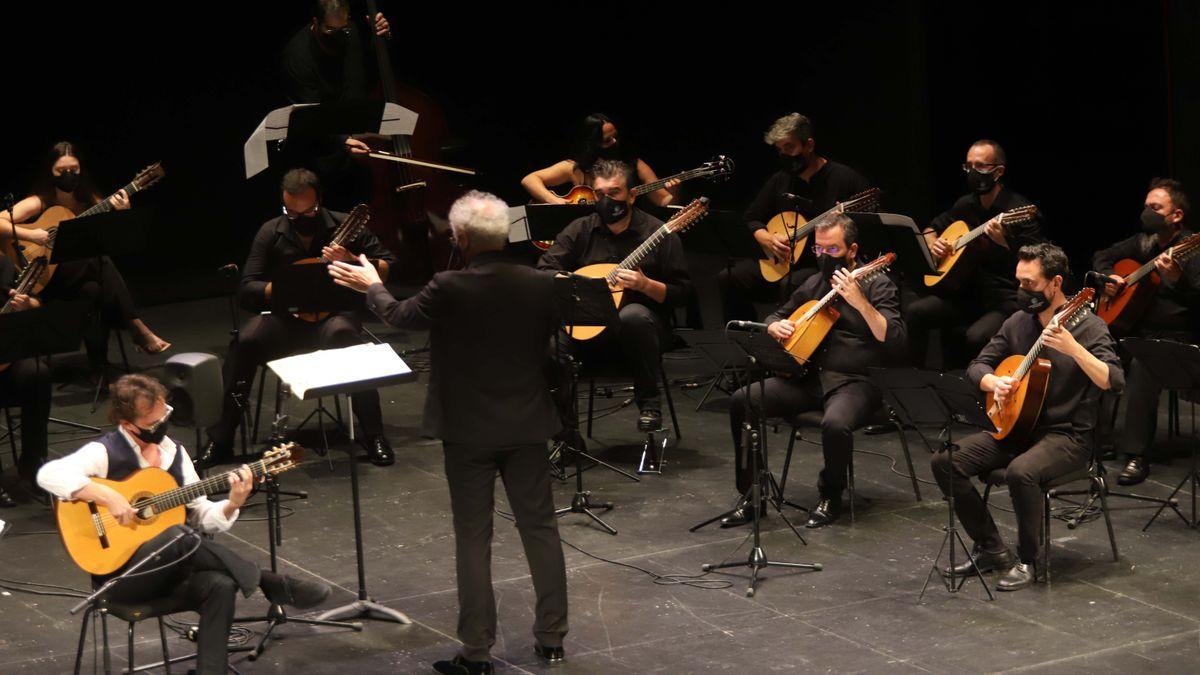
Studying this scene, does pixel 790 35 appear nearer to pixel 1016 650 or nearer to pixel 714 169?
pixel 714 169

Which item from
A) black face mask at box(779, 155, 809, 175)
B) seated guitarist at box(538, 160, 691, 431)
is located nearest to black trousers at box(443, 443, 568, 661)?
seated guitarist at box(538, 160, 691, 431)

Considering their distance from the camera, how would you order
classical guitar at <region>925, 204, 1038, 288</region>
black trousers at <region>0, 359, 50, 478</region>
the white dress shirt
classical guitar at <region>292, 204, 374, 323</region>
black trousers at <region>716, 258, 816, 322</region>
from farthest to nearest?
1. black trousers at <region>716, 258, 816, 322</region>
2. classical guitar at <region>925, 204, 1038, 288</region>
3. classical guitar at <region>292, 204, 374, 323</region>
4. black trousers at <region>0, 359, 50, 478</region>
5. the white dress shirt

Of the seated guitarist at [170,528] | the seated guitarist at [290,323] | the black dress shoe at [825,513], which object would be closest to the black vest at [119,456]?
the seated guitarist at [170,528]

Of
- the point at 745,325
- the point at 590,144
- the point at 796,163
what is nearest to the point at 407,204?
the point at 590,144

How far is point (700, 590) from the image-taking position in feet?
21.8

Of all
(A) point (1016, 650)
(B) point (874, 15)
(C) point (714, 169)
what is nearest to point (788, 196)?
(C) point (714, 169)

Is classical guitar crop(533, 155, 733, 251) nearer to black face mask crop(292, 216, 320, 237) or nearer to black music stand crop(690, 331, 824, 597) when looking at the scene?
black face mask crop(292, 216, 320, 237)

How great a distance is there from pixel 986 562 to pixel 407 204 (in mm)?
4806

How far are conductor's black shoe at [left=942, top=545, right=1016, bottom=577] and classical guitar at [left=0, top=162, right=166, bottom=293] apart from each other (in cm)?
487

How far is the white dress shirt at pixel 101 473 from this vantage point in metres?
5.42

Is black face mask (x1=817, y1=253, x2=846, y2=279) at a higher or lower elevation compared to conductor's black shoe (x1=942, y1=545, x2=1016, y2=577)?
higher

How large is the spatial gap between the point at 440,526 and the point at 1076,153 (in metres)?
5.57

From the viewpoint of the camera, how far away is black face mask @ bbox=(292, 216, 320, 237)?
871cm

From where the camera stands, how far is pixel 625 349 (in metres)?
8.61
